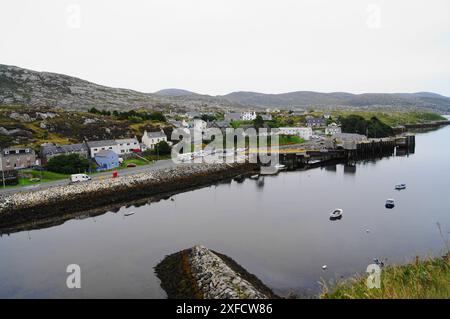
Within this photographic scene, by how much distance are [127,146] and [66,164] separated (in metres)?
10.6

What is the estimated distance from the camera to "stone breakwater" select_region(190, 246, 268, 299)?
37.3ft

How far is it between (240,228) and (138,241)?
6539 mm

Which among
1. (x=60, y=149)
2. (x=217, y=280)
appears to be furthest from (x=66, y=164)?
(x=217, y=280)

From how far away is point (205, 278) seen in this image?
42.2 ft

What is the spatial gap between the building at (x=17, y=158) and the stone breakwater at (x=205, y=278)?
79.1 feet

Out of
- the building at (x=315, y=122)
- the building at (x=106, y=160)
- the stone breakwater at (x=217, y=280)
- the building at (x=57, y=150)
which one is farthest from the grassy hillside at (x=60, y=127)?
the building at (x=315, y=122)

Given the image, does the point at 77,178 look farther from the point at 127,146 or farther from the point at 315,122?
the point at 315,122

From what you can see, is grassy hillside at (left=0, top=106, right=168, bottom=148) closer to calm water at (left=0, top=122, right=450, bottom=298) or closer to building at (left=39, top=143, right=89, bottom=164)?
building at (left=39, top=143, right=89, bottom=164)

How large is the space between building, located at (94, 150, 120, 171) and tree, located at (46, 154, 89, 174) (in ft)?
8.51

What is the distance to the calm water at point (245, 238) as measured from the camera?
14.4m

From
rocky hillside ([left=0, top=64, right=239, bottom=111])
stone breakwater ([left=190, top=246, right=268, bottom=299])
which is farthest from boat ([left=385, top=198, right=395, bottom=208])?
rocky hillside ([left=0, top=64, right=239, bottom=111])

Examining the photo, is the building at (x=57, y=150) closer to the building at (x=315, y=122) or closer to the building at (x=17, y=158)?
the building at (x=17, y=158)

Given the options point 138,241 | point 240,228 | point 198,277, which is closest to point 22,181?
point 138,241
